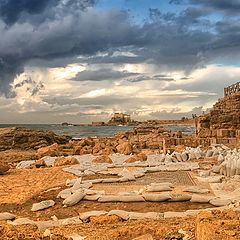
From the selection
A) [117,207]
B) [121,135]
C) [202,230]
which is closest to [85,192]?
[117,207]

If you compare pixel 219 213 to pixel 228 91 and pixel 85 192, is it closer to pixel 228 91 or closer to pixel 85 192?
pixel 85 192

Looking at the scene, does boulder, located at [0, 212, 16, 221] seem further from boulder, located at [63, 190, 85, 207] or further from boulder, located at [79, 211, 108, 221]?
boulder, located at [79, 211, 108, 221]

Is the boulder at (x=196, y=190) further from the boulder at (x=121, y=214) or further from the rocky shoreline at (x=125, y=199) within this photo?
the boulder at (x=121, y=214)

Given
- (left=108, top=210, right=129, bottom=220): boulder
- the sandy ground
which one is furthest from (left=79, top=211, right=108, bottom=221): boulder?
(left=108, top=210, right=129, bottom=220): boulder

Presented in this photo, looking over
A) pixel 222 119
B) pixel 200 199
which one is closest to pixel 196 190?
pixel 200 199

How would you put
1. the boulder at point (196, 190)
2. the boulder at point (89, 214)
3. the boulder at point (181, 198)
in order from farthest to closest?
the boulder at point (196, 190) < the boulder at point (181, 198) < the boulder at point (89, 214)

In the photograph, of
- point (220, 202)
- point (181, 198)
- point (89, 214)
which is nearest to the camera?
point (89, 214)

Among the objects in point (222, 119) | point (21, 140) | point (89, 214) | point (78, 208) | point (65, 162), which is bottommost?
point (78, 208)

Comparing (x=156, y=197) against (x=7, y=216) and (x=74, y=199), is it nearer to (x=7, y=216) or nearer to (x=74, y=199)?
(x=74, y=199)

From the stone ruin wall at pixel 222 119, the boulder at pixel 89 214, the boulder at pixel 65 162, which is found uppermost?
the stone ruin wall at pixel 222 119

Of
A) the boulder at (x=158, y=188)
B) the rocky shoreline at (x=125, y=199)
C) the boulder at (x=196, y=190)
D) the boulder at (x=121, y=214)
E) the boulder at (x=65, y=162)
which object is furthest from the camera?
the boulder at (x=65, y=162)

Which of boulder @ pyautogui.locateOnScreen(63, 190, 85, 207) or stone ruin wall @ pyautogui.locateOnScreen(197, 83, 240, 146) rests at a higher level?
stone ruin wall @ pyautogui.locateOnScreen(197, 83, 240, 146)

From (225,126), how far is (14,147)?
17.1 meters

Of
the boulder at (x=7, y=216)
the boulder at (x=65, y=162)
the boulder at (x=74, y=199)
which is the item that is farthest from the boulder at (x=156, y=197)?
the boulder at (x=65, y=162)
